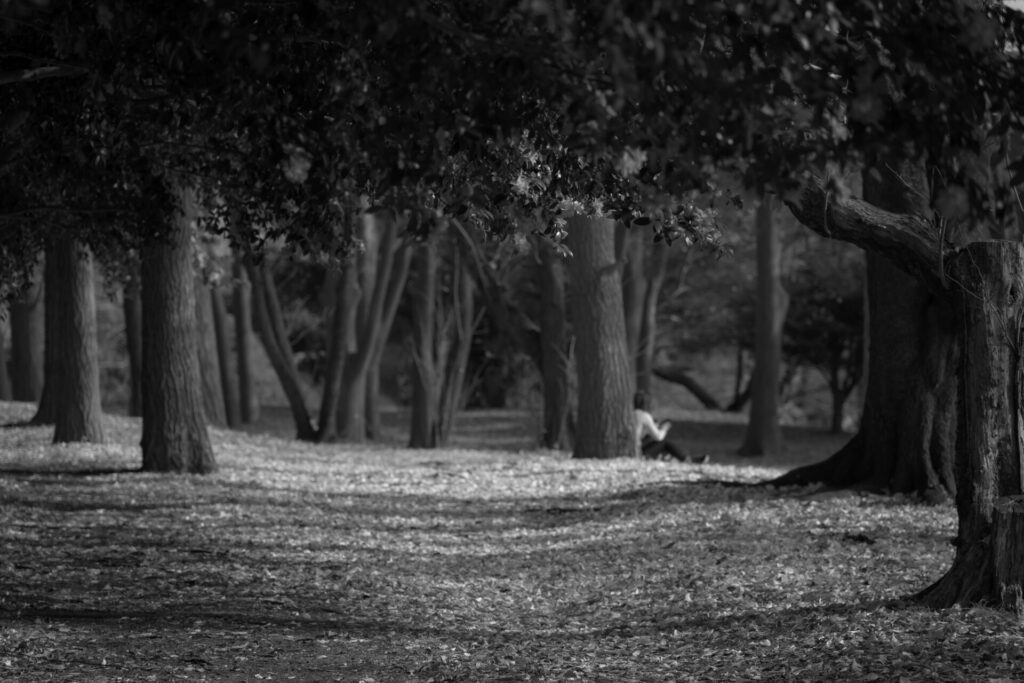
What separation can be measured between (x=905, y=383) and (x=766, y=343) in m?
14.1

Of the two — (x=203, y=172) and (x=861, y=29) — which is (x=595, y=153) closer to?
(x=861, y=29)

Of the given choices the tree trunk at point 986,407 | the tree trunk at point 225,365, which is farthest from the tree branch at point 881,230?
the tree trunk at point 225,365

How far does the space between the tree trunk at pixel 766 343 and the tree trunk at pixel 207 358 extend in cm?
1030

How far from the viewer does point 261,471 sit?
1652 centimetres

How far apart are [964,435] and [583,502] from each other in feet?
23.3

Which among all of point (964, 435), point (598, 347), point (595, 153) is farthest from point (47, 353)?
point (595, 153)

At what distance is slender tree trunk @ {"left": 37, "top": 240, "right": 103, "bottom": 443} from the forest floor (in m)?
1.03

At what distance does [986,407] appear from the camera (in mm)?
7277

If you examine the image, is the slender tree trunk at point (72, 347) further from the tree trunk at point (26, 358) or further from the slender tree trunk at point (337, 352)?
the tree trunk at point (26, 358)

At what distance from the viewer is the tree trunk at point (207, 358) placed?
22.3m

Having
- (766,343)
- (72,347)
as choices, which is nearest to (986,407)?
(72,347)

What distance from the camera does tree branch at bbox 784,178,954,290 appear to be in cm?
798

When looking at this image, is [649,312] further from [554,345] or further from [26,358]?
[26,358]

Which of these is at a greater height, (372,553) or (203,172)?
(203,172)
